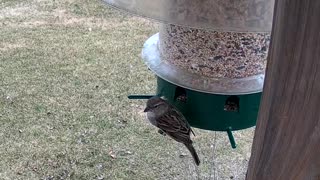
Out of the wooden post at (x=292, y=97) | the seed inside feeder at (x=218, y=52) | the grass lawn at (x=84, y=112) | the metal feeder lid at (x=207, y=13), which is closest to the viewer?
the wooden post at (x=292, y=97)

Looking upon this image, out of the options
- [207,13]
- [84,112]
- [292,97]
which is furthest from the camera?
[84,112]

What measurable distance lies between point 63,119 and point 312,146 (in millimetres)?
2827

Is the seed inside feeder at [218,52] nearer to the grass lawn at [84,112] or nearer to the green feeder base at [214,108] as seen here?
the green feeder base at [214,108]

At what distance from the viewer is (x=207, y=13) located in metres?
1.41

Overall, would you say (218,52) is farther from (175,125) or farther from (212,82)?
(175,125)

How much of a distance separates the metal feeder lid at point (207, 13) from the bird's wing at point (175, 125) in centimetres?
55

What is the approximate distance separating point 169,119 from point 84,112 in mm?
1786

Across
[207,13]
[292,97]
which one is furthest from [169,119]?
[292,97]

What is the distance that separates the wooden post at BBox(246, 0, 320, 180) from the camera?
795 millimetres

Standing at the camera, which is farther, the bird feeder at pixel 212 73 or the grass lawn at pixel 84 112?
the grass lawn at pixel 84 112

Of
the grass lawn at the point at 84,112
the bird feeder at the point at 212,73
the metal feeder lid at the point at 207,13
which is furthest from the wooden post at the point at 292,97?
the grass lawn at the point at 84,112

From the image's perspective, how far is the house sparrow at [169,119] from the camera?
1893 mm

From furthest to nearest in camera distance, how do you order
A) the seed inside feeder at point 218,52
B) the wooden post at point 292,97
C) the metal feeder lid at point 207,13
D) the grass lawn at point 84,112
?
the grass lawn at point 84,112 < the seed inside feeder at point 218,52 < the metal feeder lid at point 207,13 < the wooden post at point 292,97

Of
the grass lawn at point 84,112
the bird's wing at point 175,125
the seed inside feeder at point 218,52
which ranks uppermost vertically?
the seed inside feeder at point 218,52
